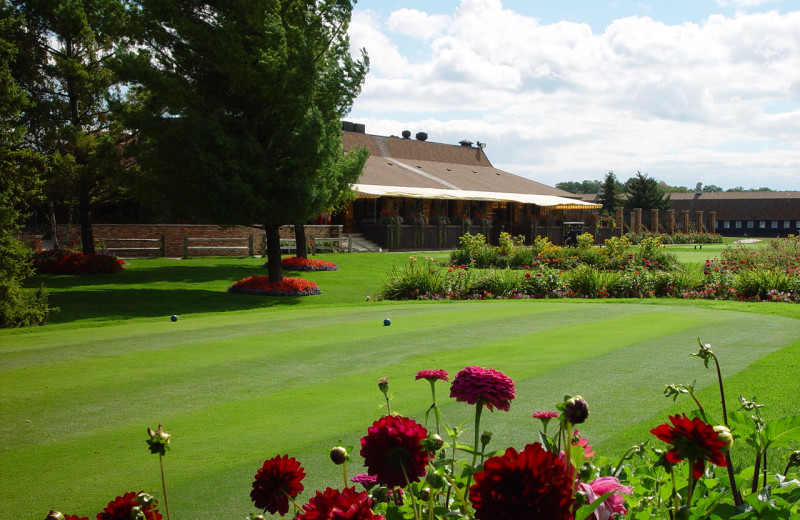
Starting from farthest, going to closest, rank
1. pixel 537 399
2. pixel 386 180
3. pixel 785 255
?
pixel 386 180 → pixel 785 255 → pixel 537 399

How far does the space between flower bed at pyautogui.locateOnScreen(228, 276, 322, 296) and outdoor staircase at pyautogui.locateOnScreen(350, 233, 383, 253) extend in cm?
1564

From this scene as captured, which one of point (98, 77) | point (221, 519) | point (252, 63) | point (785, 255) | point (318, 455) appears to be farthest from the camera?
point (98, 77)

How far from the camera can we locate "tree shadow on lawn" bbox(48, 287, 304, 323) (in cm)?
1667

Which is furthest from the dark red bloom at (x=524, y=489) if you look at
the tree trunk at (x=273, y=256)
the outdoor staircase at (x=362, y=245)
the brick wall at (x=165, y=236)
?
the outdoor staircase at (x=362, y=245)

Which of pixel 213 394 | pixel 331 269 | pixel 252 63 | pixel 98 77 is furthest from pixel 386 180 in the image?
pixel 213 394

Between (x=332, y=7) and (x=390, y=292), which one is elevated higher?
(x=332, y=7)

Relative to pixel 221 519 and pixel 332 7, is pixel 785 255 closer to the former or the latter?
pixel 332 7

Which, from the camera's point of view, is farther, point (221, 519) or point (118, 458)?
point (118, 458)

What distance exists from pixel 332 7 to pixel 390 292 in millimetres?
8620

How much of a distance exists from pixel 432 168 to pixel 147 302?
3849 cm

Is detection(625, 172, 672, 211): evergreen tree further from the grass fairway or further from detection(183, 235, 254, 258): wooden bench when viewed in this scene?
the grass fairway

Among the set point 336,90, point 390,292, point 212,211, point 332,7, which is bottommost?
point 390,292

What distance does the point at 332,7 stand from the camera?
70.0 feet

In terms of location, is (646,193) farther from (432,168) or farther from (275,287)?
(275,287)
